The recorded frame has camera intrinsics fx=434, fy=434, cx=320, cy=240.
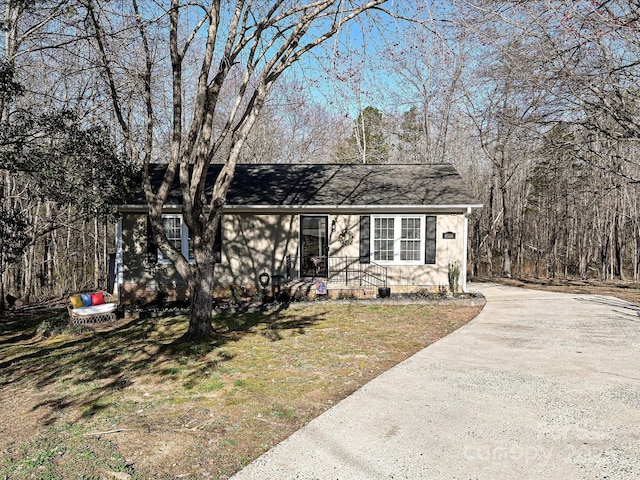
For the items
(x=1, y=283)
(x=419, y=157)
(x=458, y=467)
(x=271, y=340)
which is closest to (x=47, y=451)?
(x=458, y=467)

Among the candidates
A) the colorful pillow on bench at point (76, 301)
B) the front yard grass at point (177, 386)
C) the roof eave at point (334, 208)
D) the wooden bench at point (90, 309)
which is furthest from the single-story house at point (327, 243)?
the front yard grass at point (177, 386)

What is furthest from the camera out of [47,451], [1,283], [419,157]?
[419,157]

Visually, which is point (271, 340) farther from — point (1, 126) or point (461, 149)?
point (461, 149)

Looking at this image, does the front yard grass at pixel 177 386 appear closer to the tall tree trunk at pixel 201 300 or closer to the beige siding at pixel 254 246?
Result: the tall tree trunk at pixel 201 300

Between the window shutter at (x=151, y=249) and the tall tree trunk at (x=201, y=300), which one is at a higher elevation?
the window shutter at (x=151, y=249)

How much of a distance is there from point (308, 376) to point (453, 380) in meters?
1.81

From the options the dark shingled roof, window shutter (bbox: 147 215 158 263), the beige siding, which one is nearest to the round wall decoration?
the dark shingled roof

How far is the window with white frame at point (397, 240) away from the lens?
12109mm

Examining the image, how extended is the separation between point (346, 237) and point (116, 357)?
6867 millimetres

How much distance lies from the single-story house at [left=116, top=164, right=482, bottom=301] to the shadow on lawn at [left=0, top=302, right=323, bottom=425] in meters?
2.14

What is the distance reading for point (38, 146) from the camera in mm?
7812

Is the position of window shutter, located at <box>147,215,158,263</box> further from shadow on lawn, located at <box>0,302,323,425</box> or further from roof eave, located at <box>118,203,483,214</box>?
shadow on lawn, located at <box>0,302,323,425</box>

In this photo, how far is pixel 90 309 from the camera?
30.9ft

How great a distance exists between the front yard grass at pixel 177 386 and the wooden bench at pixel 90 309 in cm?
35
